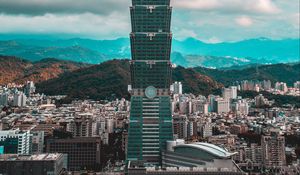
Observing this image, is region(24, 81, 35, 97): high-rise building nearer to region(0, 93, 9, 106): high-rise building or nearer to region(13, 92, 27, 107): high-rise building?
region(0, 93, 9, 106): high-rise building

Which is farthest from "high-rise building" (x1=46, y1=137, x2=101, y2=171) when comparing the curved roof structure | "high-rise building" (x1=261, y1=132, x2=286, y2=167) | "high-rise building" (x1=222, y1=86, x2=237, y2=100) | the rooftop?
"high-rise building" (x1=222, y1=86, x2=237, y2=100)

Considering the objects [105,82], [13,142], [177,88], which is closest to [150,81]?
[13,142]

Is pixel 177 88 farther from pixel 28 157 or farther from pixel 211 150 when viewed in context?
pixel 211 150

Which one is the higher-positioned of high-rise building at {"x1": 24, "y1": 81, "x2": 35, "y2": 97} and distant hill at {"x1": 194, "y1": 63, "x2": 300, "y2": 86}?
distant hill at {"x1": 194, "y1": 63, "x2": 300, "y2": 86}

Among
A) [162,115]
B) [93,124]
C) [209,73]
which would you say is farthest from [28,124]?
[209,73]

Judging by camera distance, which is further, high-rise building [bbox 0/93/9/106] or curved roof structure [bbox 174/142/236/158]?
high-rise building [bbox 0/93/9/106]

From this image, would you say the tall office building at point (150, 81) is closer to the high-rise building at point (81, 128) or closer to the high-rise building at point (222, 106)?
the high-rise building at point (81, 128)
